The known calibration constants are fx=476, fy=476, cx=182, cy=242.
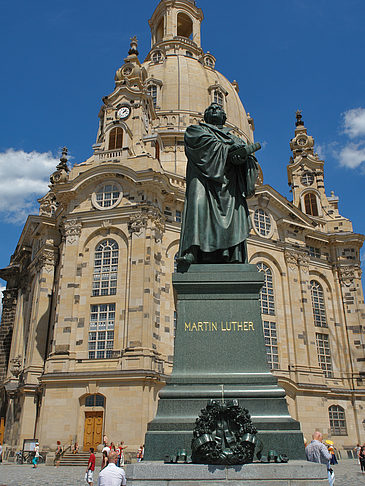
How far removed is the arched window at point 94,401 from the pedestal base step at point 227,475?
83.8 feet

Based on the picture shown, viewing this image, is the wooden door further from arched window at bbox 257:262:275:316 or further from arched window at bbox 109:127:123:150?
arched window at bbox 109:127:123:150

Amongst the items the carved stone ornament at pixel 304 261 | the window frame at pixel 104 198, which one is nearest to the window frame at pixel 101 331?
the window frame at pixel 104 198

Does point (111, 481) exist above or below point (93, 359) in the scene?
below

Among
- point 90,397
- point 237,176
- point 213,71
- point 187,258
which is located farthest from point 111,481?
point 213,71

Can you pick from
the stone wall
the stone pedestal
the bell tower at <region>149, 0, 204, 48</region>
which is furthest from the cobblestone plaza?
the bell tower at <region>149, 0, 204, 48</region>

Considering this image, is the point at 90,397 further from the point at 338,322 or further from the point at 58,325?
the point at 338,322

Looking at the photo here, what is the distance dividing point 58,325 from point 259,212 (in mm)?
19703

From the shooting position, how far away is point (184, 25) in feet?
230

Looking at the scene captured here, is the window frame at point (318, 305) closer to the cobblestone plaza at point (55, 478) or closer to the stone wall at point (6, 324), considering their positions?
the cobblestone plaza at point (55, 478)

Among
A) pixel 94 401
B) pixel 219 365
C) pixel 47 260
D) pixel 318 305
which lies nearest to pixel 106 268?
pixel 47 260

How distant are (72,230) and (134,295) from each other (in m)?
7.63

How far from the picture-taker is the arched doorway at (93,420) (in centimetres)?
2930

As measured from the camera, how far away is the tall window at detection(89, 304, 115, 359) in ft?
105

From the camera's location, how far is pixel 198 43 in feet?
214
